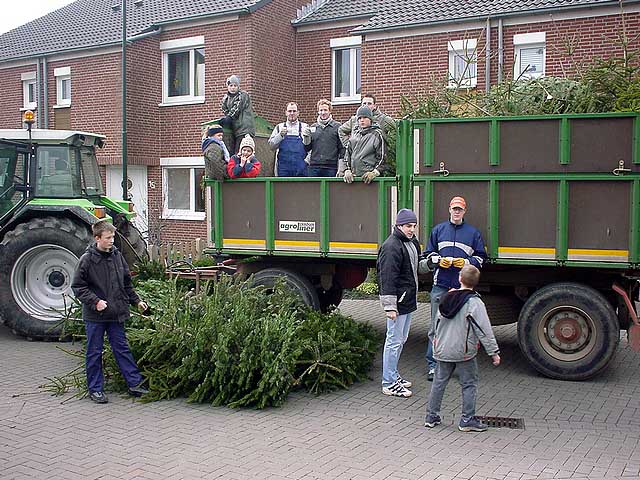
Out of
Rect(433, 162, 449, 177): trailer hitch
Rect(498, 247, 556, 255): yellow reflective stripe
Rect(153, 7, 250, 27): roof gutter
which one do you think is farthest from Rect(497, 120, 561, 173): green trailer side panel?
Rect(153, 7, 250, 27): roof gutter

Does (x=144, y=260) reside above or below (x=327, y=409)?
above

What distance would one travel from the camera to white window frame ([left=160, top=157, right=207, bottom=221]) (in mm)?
20328

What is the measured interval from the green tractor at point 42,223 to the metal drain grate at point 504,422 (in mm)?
5898

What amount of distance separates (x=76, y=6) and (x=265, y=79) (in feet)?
32.7

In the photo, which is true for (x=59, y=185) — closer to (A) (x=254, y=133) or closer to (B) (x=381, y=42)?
(A) (x=254, y=133)

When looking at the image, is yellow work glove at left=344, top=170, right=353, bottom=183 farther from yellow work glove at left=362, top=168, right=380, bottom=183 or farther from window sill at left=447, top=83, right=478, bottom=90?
window sill at left=447, top=83, right=478, bottom=90

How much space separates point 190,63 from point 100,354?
1415 centimetres

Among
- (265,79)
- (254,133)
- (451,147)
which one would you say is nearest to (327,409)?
(451,147)

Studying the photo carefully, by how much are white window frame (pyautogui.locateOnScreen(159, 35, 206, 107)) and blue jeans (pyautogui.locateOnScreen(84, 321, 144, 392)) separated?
13373 millimetres

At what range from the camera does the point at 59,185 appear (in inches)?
421

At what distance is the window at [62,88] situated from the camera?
70.8ft

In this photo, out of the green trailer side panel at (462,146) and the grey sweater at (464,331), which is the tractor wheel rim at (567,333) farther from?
the grey sweater at (464,331)

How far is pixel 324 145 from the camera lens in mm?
9547

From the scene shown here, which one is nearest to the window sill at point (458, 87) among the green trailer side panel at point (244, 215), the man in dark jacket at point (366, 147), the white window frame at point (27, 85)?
the man in dark jacket at point (366, 147)
